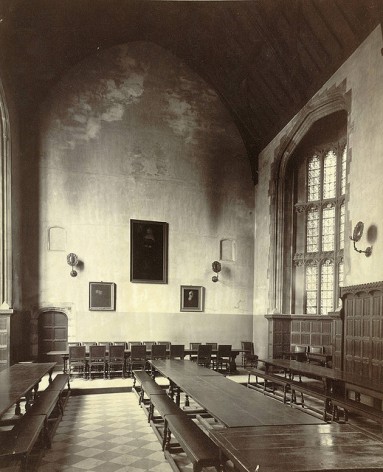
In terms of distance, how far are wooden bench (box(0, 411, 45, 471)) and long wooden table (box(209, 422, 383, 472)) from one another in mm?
2154

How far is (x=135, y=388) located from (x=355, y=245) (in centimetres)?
643

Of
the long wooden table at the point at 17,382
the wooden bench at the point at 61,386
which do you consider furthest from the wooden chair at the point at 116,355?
the long wooden table at the point at 17,382

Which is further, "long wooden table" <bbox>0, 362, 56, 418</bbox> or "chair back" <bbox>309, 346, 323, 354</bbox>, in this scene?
"chair back" <bbox>309, 346, 323, 354</bbox>

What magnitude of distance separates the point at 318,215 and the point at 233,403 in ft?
35.5

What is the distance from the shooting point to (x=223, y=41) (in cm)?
1431

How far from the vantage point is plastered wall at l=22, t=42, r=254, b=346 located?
47.3 feet

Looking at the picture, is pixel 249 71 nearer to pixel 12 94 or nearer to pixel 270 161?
pixel 270 161

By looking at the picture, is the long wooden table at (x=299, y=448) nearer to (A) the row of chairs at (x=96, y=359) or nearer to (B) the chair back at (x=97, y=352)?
(A) the row of chairs at (x=96, y=359)

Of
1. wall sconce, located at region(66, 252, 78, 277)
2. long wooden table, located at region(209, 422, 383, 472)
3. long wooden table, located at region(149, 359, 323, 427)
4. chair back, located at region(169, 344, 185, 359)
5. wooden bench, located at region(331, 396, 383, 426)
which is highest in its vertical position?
wall sconce, located at region(66, 252, 78, 277)

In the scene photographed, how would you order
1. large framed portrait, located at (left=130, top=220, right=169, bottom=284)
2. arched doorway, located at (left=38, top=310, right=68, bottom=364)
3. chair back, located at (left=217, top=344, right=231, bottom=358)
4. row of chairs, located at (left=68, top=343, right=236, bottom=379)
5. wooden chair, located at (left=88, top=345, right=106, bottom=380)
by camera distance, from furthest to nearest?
large framed portrait, located at (left=130, top=220, right=169, bottom=284)
arched doorway, located at (left=38, top=310, right=68, bottom=364)
chair back, located at (left=217, top=344, right=231, bottom=358)
wooden chair, located at (left=88, top=345, right=106, bottom=380)
row of chairs, located at (left=68, top=343, right=236, bottom=379)

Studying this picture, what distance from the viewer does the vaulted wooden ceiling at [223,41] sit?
11.5 metres

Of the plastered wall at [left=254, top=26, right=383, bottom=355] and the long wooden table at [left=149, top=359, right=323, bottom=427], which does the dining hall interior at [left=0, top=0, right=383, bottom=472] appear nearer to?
the plastered wall at [left=254, top=26, right=383, bottom=355]

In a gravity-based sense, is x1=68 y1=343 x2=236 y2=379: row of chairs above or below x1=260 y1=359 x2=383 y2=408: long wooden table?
below

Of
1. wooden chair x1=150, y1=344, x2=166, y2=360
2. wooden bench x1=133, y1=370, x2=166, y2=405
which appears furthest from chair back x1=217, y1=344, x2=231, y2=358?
wooden bench x1=133, y1=370, x2=166, y2=405
